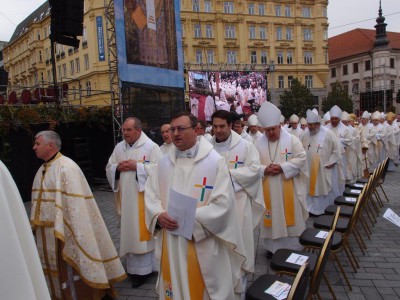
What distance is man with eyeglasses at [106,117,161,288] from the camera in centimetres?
455

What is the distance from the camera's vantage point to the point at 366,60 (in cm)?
6338

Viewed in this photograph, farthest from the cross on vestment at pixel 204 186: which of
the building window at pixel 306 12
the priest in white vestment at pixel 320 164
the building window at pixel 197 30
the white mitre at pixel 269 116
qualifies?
the building window at pixel 306 12

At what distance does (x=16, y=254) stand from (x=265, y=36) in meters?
53.1

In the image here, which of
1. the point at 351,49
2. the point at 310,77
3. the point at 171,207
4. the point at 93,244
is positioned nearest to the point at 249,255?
the point at 171,207

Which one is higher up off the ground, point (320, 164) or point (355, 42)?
point (355, 42)

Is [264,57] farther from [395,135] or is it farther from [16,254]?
[16,254]

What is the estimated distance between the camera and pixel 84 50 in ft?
145

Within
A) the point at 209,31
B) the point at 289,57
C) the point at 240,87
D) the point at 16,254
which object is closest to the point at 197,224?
the point at 16,254

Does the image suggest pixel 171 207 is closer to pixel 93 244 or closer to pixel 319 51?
pixel 93 244

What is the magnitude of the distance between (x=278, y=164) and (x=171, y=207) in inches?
102

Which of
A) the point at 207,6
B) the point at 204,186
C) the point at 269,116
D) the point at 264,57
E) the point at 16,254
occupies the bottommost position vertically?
the point at 204,186

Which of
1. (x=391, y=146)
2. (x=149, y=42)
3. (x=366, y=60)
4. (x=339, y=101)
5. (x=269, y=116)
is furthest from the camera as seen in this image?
(x=366, y=60)

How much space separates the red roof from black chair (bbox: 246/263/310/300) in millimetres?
67919

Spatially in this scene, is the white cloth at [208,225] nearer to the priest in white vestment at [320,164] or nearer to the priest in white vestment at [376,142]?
the priest in white vestment at [320,164]
